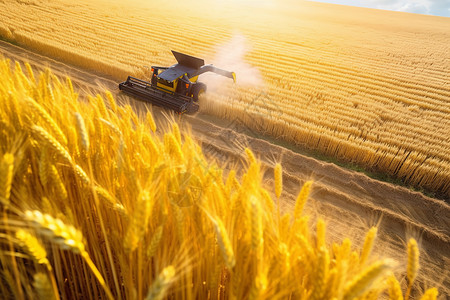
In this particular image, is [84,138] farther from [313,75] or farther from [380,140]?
[313,75]

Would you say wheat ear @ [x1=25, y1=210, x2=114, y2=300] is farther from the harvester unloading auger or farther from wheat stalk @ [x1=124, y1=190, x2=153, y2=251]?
the harvester unloading auger

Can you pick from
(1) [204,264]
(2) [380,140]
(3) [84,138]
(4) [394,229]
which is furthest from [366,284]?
(2) [380,140]

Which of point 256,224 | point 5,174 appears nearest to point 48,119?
point 5,174

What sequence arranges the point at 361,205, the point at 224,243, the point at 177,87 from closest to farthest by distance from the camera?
the point at 224,243, the point at 361,205, the point at 177,87

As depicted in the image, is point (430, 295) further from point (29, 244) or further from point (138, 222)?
point (29, 244)

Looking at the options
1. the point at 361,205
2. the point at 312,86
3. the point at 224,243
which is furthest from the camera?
the point at 312,86

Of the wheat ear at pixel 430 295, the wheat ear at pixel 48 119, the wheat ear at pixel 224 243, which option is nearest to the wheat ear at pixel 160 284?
the wheat ear at pixel 224 243

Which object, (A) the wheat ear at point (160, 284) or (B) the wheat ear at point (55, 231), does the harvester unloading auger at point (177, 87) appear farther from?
(A) the wheat ear at point (160, 284)
